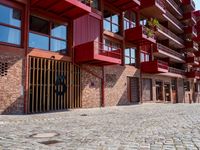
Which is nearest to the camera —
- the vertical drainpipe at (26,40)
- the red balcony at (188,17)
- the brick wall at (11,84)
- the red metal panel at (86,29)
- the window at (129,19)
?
the brick wall at (11,84)

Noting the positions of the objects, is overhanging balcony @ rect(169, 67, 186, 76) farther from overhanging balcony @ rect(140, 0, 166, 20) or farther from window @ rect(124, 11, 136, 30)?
window @ rect(124, 11, 136, 30)


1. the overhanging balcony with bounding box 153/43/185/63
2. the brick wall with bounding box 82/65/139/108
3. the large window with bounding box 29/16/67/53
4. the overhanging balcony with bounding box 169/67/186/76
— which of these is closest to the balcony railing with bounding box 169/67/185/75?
the overhanging balcony with bounding box 169/67/186/76

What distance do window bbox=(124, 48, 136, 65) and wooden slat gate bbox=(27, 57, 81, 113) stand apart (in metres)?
8.30

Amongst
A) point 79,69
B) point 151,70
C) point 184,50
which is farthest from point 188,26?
point 79,69

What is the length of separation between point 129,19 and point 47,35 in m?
13.0

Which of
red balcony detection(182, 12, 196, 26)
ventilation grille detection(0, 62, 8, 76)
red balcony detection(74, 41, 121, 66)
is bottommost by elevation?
ventilation grille detection(0, 62, 8, 76)

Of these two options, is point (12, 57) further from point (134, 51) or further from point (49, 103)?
point (134, 51)

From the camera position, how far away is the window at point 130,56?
26359mm

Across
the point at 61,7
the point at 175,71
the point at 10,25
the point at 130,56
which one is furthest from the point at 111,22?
the point at 175,71

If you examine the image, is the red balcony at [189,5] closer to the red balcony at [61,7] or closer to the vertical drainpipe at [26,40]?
the red balcony at [61,7]

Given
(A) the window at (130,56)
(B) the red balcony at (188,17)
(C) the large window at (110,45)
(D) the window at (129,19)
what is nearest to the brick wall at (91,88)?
(C) the large window at (110,45)

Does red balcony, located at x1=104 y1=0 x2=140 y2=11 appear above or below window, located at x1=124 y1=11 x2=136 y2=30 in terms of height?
above

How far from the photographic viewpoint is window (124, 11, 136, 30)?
27.1m

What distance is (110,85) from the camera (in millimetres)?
22922
